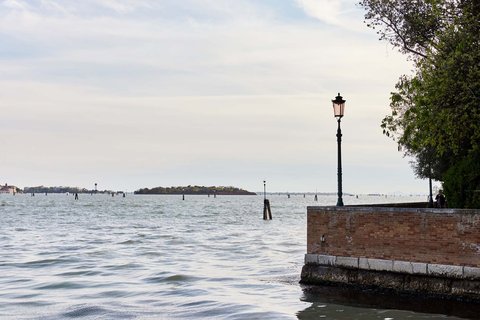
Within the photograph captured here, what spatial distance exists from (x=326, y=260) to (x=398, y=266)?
8.48 feet

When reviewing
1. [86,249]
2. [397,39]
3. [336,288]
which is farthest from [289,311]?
[86,249]

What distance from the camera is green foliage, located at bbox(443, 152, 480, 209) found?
71.7 ft

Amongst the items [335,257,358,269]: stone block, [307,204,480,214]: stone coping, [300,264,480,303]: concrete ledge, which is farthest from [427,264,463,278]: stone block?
[335,257,358,269]: stone block

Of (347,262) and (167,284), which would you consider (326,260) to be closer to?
(347,262)

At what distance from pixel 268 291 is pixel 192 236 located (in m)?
29.4

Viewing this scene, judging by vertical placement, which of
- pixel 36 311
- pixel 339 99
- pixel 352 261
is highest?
pixel 339 99

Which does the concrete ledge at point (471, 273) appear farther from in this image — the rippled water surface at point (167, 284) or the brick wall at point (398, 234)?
the rippled water surface at point (167, 284)

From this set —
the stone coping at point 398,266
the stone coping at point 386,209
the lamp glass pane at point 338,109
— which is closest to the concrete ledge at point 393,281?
the stone coping at point 398,266

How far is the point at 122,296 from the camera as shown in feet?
73.0

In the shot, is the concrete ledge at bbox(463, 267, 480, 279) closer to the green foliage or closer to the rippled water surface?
the rippled water surface

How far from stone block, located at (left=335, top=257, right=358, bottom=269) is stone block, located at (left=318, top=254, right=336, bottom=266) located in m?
0.16

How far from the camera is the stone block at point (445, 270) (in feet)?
59.7

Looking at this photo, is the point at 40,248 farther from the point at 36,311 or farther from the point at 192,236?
the point at 36,311

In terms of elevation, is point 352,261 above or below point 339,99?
below
